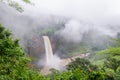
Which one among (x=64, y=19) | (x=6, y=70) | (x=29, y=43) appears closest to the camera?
(x=6, y=70)

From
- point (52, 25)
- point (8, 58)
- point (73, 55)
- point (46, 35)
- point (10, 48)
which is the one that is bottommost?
point (8, 58)

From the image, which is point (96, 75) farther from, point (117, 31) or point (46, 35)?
point (117, 31)

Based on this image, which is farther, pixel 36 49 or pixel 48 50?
pixel 48 50

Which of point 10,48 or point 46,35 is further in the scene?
point 46,35

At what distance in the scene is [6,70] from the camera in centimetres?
846

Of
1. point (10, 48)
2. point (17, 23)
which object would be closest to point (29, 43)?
point (17, 23)

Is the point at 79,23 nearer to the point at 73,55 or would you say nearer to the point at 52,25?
the point at 52,25

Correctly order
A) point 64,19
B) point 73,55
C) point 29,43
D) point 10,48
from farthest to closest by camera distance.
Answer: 1. point 64,19
2. point 73,55
3. point 29,43
4. point 10,48

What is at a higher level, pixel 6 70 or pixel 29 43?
pixel 29 43

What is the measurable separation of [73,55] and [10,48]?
138ft

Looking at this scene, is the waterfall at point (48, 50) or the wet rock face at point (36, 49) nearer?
the wet rock face at point (36, 49)

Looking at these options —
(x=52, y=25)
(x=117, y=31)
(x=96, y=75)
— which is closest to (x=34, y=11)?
(x=52, y=25)

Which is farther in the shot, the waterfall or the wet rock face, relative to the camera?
the waterfall

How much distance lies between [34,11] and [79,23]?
35.0ft
